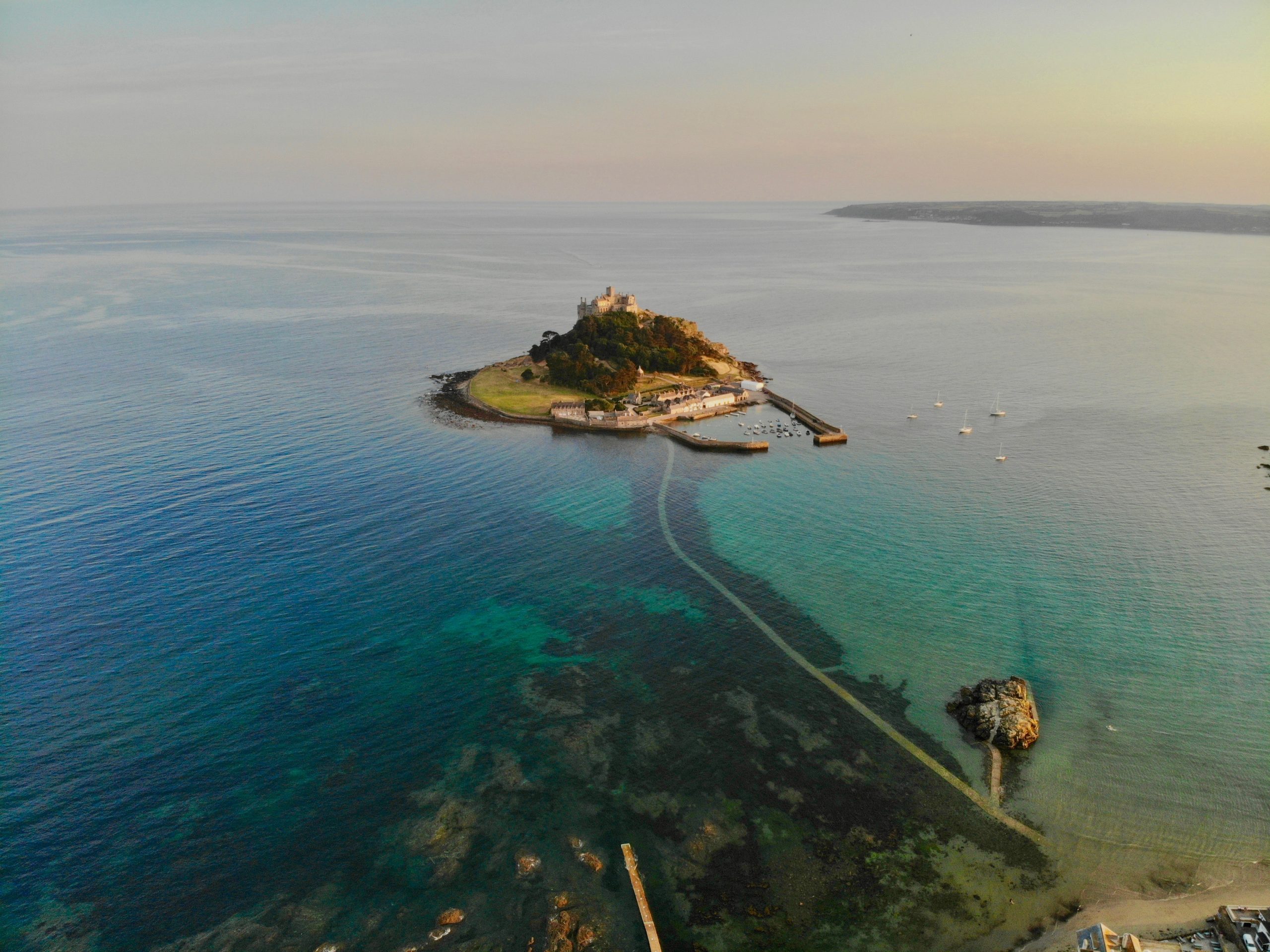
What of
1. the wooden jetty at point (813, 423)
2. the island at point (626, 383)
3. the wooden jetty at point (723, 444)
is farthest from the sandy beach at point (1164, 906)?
the wooden jetty at point (813, 423)

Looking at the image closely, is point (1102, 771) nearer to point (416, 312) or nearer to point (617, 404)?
point (617, 404)

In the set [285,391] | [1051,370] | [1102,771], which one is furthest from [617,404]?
[1051,370]

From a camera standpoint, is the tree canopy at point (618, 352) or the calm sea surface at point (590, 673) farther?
the tree canopy at point (618, 352)

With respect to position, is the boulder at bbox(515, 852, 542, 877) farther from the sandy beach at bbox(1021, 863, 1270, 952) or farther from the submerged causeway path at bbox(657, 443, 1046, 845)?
the submerged causeway path at bbox(657, 443, 1046, 845)

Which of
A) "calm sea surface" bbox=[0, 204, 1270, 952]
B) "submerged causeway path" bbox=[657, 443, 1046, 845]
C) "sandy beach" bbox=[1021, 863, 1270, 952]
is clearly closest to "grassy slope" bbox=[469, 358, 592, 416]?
"calm sea surface" bbox=[0, 204, 1270, 952]

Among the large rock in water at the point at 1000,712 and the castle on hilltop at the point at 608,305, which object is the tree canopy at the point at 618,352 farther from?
the large rock in water at the point at 1000,712

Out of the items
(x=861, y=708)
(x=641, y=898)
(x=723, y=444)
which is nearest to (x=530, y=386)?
(x=723, y=444)

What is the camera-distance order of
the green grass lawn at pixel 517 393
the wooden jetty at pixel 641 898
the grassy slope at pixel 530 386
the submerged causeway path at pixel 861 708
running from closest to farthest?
the wooden jetty at pixel 641 898, the submerged causeway path at pixel 861 708, the green grass lawn at pixel 517 393, the grassy slope at pixel 530 386

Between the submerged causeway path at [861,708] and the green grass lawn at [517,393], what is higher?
the green grass lawn at [517,393]
